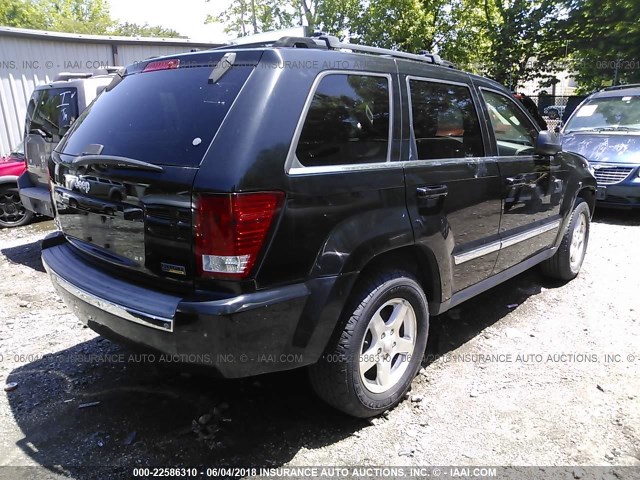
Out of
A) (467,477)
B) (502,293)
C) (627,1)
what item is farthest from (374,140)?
(627,1)

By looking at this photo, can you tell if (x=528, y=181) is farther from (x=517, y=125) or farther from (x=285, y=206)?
(x=285, y=206)

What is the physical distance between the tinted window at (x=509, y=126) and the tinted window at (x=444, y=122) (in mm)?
312

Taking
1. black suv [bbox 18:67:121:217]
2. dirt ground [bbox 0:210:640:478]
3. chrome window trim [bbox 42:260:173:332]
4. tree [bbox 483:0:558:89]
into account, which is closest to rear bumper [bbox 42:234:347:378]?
chrome window trim [bbox 42:260:173:332]

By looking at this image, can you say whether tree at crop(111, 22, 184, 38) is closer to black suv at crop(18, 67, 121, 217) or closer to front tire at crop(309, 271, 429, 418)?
black suv at crop(18, 67, 121, 217)

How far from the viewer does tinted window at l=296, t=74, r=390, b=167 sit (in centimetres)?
240

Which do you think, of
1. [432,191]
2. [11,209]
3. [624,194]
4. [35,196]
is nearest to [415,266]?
[432,191]

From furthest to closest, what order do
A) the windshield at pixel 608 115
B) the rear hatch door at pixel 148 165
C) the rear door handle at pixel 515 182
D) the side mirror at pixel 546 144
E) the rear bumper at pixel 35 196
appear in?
1. the windshield at pixel 608 115
2. the rear bumper at pixel 35 196
3. the side mirror at pixel 546 144
4. the rear door handle at pixel 515 182
5. the rear hatch door at pixel 148 165

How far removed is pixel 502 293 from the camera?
479cm

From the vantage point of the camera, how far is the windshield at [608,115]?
8.27 m

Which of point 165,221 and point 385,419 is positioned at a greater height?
point 165,221

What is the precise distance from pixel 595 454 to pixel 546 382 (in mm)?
697

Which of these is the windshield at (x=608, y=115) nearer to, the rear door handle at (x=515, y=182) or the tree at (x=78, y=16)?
the rear door handle at (x=515, y=182)

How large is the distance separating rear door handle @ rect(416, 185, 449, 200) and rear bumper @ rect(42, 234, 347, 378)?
764 mm

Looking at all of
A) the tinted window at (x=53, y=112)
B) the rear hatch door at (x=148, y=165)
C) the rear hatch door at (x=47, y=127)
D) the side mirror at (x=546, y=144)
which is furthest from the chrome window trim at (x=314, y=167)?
the rear hatch door at (x=47, y=127)
